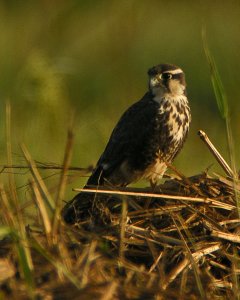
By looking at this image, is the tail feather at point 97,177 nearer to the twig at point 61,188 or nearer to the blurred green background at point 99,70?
the blurred green background at point 99,70

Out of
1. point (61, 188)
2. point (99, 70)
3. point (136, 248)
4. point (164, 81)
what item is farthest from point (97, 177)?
point (99, 70)

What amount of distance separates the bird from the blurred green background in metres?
0.37

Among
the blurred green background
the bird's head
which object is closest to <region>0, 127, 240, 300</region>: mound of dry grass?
the blurred green background

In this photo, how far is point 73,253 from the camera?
5035 millimetres

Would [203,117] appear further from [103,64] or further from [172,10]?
[172,10]

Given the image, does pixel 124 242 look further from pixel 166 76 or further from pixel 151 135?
pixel 166 76

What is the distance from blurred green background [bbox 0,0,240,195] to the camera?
936 cm

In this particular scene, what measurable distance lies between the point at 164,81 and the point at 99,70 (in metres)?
6.15

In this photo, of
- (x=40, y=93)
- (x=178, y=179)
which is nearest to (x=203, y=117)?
(x=40, y=93)

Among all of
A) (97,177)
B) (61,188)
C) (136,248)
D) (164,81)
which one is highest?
(61,188)

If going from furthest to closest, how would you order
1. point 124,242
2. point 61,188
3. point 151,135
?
1. point 151,135
2. point 124,242
3. point 61,188

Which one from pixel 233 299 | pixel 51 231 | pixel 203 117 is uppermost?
pixel 51 231

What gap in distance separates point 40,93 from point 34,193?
4578 mm

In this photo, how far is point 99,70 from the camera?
535 inches
